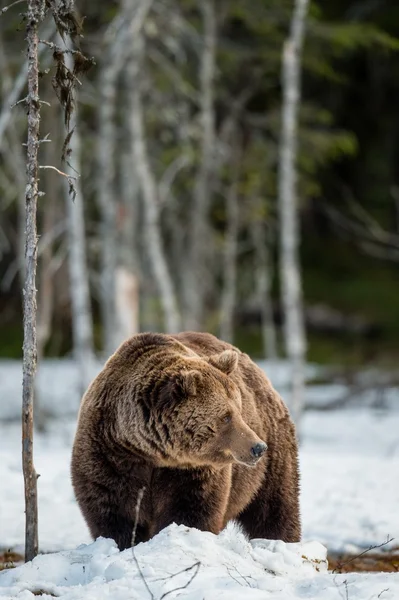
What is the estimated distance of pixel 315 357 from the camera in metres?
24.8

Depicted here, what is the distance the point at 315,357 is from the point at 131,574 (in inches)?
807

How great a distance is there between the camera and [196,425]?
16.9 ft

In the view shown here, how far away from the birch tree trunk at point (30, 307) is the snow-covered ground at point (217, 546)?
13.0 inches

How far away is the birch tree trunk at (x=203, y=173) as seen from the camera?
53.1 ft

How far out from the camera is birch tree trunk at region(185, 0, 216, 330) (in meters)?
16.2

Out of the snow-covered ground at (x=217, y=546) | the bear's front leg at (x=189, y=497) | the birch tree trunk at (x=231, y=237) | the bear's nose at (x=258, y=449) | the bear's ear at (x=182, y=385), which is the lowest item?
the snow-covered ground at (x=217, y=546)

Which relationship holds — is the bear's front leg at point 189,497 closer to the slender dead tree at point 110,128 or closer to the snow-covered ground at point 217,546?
the snow-covered ground at point 217,546

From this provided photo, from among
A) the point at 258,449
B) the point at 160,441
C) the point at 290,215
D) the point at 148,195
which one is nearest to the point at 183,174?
the point at 148,195

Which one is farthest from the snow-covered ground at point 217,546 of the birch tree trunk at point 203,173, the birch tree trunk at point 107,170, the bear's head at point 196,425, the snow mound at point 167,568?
the birch tree trunk at point 203,173

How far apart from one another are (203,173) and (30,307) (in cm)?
1163

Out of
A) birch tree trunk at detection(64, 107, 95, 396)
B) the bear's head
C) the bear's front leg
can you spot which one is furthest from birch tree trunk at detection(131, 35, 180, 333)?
the bear's head

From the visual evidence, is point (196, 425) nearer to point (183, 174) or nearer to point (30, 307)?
point (30, 307)

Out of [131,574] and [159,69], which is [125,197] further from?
[131,574]

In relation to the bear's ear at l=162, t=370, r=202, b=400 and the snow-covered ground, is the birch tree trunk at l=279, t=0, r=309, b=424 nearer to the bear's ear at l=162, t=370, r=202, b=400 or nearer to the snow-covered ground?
the snow-covered ground
